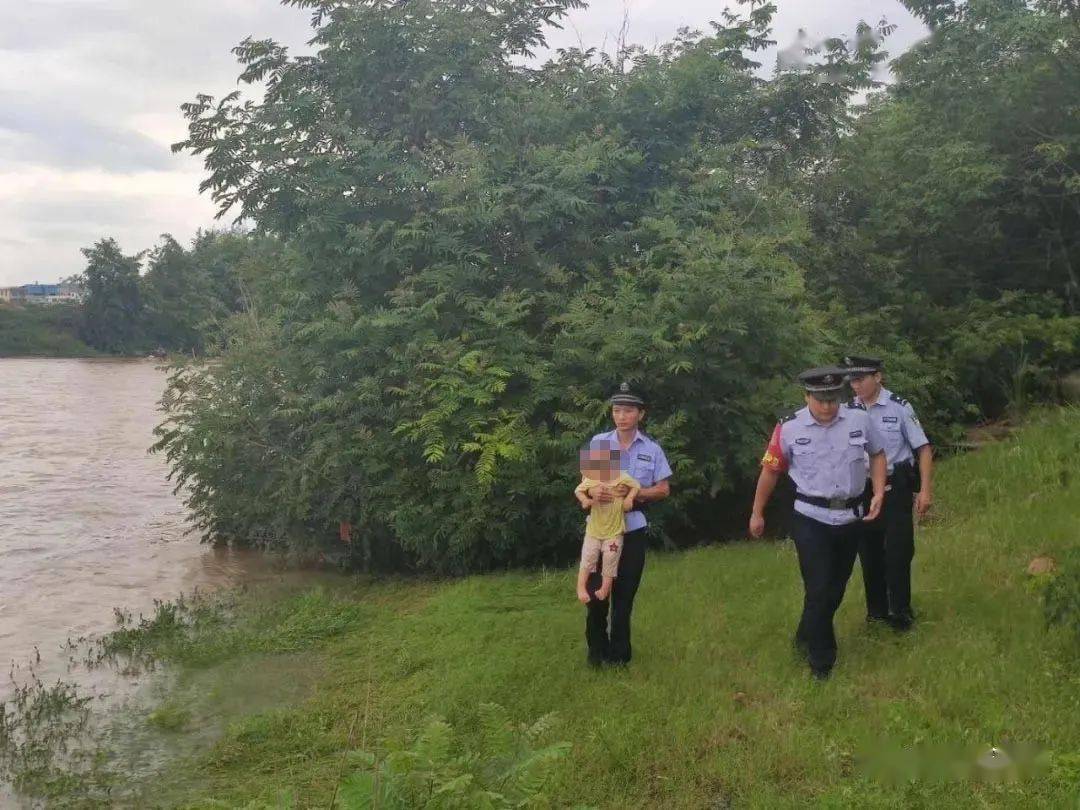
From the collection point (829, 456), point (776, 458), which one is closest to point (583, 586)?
point (776, 458)

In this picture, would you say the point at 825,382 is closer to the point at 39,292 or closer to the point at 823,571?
the point at 823,571

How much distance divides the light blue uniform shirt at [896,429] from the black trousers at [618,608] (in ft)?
5.84

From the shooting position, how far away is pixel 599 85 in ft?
44.8

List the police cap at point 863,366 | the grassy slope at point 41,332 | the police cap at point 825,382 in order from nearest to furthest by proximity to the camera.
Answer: the police cap at point 825,382 → the police cap at point 863,366 → the grassy slope at point 41,332

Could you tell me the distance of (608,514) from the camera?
5613 mm

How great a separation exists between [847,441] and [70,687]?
629cm

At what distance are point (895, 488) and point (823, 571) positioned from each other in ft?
3.44

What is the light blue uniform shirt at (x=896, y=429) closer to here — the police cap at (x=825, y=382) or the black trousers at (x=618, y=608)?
the police cap at (x=825, y=382)

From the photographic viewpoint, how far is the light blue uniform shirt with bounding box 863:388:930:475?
601 centimetres

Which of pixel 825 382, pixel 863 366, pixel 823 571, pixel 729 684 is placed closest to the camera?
pixel 825 382

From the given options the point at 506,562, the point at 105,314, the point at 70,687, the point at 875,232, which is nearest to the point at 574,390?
the point at 506,562

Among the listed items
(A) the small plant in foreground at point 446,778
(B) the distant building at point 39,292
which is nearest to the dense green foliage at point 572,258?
(A) the small plant in foreground at point 446,778

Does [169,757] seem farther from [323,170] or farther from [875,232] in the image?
[875,232]

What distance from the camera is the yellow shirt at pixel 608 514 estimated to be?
5.57m
